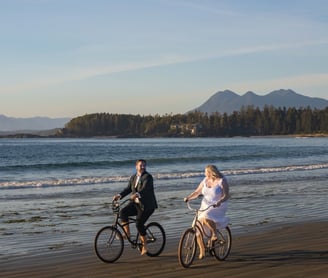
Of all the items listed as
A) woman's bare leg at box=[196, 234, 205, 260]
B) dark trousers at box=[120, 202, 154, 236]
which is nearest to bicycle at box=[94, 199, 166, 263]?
dark trousers at box=[120, 202, 154, 236]

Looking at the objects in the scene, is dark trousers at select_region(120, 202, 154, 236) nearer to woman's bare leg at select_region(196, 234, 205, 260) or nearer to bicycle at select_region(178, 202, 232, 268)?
bicycle at select_region(178, 202, 232, 268)

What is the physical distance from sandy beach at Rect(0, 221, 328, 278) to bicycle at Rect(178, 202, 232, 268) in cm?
14

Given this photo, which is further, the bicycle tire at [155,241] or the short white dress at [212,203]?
the bicycle tire at [155,241]

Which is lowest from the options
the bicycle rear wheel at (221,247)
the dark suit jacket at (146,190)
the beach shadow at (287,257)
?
the beach shadow at (287,257)

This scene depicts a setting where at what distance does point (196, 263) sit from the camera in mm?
9195

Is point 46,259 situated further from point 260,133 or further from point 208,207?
point 260,133

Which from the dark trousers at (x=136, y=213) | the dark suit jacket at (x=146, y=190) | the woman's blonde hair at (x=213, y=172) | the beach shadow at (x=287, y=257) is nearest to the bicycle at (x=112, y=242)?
the dark trousers at (x=136, y=213)

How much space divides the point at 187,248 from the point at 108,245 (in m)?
1.35

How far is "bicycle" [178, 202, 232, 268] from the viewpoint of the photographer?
8.84 meters

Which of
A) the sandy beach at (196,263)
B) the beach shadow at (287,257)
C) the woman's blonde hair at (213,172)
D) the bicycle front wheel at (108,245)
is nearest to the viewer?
the sandy beach at (196,263)

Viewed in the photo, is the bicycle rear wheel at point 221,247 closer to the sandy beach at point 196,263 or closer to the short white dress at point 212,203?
the sandy beach at point 196,263

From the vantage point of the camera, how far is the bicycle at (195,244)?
29.0 ft

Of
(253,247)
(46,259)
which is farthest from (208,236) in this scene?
(46,259)

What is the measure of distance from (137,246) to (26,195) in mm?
13598
